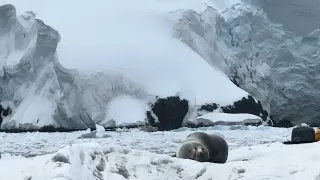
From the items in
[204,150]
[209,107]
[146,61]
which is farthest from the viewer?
[146,61]

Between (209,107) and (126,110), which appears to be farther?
(209,107)

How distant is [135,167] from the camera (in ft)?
11.2

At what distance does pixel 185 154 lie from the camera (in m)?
5.04

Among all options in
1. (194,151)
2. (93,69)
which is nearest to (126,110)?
(93,69)

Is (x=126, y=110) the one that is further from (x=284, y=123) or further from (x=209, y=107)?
(x=284, y=123)

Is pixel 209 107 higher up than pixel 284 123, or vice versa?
pixel 209 107

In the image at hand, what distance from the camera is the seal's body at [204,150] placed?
4969mm

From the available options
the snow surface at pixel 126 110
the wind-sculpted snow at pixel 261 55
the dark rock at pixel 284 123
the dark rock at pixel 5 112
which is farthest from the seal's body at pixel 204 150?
the dark rock at pixel 284 123

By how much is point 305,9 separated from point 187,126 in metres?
16.8

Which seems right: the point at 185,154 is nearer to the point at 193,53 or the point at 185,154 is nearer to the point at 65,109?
the point at 65,109

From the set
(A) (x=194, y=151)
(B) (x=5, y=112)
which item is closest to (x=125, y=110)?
(B) (x=5, y=112)

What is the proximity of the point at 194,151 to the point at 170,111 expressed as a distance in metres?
17.6

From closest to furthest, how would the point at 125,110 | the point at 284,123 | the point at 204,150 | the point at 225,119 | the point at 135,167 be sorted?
the point at 135,167 < the point at 204,150 < the point at 125,110 < the point at 225,119 < the point at 284,123

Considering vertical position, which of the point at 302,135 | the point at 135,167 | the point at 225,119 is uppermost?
the point at 225,119
